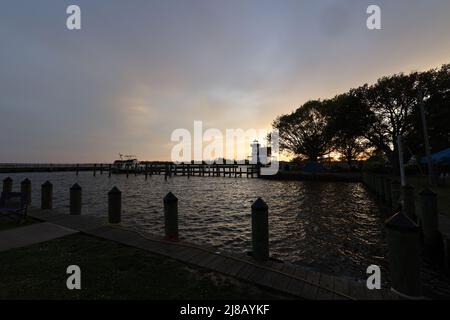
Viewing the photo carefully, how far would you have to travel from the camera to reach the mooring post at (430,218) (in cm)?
675

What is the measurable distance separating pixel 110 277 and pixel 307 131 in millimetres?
48520

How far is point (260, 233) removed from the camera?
509 centimetres

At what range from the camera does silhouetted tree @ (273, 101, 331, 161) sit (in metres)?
47.2

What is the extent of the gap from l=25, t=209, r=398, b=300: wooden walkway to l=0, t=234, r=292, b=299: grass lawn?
0.76 ft

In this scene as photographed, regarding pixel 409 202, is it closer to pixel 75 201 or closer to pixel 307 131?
pixel 75 201

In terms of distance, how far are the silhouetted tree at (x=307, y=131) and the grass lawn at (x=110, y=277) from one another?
45.9 metres

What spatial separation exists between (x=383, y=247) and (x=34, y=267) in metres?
9.03

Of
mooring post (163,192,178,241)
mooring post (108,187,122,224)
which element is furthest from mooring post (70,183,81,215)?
mooring post (163,192,178,241)

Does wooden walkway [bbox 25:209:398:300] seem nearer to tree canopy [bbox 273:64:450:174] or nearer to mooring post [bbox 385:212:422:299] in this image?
mooring post [bbox 385:212:422:299]

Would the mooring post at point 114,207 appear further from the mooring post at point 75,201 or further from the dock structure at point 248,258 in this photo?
the mooring post at point 75,201

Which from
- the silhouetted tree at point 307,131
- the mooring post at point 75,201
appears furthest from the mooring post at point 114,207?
the silhouetted tree at point 307,131
